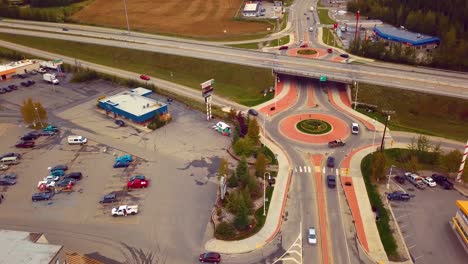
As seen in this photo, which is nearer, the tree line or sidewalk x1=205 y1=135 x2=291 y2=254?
sidewalk x1=205 y1=135 x2=291 y2=254

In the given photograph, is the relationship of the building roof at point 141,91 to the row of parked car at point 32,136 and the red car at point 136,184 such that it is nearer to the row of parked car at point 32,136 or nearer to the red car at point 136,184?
the row of parked car at point 32,136

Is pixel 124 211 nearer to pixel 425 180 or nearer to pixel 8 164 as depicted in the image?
pixel 8 164

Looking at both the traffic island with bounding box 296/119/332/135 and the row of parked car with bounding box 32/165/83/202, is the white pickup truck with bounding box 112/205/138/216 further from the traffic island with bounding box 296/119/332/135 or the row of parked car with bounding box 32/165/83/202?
the traffic island with bounding box 296/119/332/135

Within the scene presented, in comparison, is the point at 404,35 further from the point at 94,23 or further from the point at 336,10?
the point at 94,23

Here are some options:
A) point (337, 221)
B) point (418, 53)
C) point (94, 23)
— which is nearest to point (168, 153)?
point (337, 221)

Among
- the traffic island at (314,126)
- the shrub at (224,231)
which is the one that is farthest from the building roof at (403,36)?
the shrub at (224,231)

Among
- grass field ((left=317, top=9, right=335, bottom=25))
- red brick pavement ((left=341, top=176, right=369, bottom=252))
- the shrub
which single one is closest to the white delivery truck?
the shrub

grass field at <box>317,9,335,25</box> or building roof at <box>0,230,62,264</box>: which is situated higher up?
grass field at <box>317,9,335,25</box>
